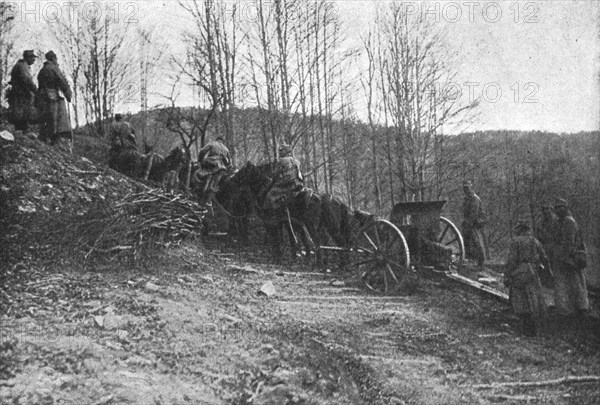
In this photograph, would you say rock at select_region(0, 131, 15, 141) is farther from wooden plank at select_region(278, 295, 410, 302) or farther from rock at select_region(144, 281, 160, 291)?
wooden plank at select_region(278, 295, 410, 302)

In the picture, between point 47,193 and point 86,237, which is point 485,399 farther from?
point 47,193

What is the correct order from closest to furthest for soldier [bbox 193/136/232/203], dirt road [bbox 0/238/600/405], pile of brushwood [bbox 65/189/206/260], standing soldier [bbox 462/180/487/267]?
dirt road [bbox 0/238/600/405] → pile of brushwood [bbox 65/189/206/260] → soldier [bbox 193/136/232/203] → standing soldier [bbox 462/180/487/267]

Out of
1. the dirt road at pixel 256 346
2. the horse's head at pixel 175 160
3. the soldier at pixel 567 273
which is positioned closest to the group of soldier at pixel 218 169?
the horse's head at pixel 175 160

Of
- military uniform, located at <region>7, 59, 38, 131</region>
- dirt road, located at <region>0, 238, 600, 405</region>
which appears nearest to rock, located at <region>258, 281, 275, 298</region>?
dirt road, located at <region>0, 238, 600, 405</region>

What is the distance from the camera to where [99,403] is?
369 centimetres

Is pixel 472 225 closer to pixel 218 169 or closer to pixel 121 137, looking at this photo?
pixel 218 169

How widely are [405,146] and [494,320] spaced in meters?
12.3

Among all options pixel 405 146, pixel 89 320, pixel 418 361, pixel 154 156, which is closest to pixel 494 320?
pixel 418 361

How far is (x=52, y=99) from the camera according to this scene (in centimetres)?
908

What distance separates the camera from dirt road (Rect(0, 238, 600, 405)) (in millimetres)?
4066

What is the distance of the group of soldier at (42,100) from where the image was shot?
8.75 m

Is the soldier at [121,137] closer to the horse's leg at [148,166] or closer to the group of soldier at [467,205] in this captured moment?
the group of soldier at [467,205]

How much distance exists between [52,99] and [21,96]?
0.49m

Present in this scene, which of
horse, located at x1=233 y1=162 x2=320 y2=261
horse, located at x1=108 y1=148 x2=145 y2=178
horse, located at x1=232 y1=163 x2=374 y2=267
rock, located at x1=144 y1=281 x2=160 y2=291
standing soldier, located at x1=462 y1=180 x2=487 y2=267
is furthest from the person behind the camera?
horse, located at x1=108 y1=148 x2=145 y2=178
